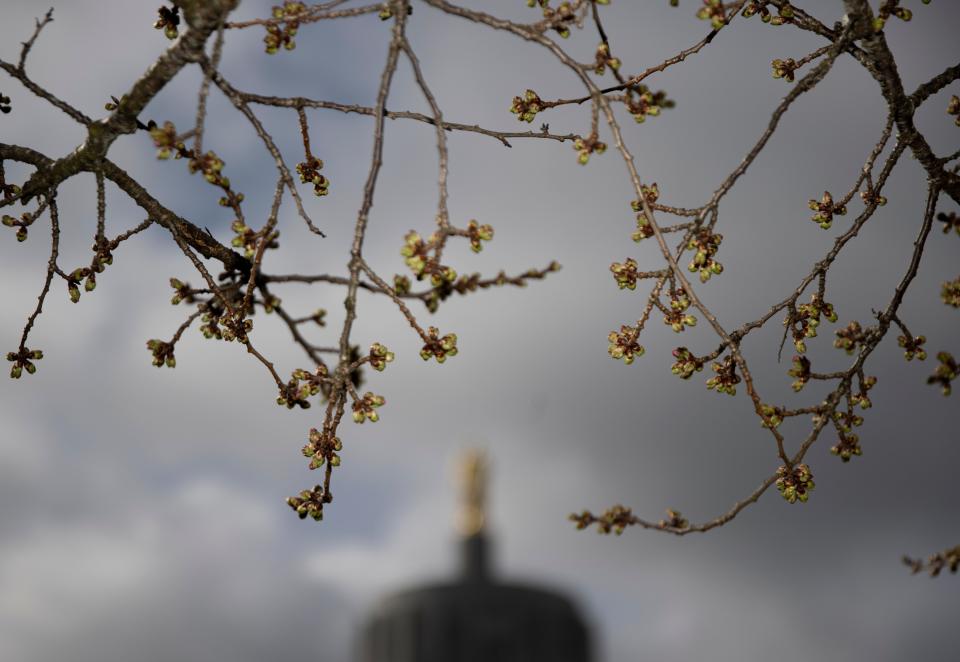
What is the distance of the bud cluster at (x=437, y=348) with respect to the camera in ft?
11.5

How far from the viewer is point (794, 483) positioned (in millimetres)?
4020

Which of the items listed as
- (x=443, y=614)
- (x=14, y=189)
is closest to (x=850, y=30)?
(x=14, y=189)

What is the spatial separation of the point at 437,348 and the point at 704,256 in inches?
50.3

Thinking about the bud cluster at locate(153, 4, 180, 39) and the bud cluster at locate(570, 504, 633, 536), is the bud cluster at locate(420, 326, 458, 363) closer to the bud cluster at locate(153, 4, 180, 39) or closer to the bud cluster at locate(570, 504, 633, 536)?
the bud cluster at locate(570, 504, 633, 536)

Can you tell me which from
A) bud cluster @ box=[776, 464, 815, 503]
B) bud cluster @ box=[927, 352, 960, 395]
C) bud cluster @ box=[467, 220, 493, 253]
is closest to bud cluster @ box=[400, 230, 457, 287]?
bud cluster @ box=[467, 220, 493, 253]

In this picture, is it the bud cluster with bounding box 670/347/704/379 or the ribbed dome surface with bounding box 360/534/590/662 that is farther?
the ribbed dome surface with bounding box 360/534/590/662

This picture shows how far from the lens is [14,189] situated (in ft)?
16.4

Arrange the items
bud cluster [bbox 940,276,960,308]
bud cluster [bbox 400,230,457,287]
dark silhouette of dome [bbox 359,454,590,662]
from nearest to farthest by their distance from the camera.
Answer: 1. bud cluster [bbox 400,230,457,287]
2. bud cluster [bbox 940,276,960,308]
3. dark silhouette of dome [bbox 359,454,590,662]

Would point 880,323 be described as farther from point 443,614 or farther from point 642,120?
point 443,614

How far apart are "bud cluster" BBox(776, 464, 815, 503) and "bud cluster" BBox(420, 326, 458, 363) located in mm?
1543

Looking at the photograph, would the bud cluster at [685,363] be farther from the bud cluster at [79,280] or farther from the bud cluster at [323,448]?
the bud cluster at [79,280]

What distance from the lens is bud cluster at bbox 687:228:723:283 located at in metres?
4.03

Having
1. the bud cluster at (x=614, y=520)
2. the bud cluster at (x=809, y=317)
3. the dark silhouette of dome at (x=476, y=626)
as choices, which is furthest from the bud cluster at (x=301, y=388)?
the dark silhouette of dome at (x=476, y=626)

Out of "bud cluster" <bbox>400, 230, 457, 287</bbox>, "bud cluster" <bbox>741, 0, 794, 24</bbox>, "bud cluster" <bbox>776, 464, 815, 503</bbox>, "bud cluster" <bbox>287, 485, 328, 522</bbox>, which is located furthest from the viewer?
"bud cluster" <bbox>741, 0, 794, 24</bbox>
